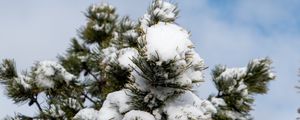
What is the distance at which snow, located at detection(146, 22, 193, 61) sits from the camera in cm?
383

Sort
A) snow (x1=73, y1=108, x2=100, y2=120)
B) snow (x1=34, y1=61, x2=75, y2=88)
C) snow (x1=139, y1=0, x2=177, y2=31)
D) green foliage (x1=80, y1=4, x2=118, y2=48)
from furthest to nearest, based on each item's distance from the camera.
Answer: green foliage (x1=80, y1=4, x2=118, y2=48) → snow (x1=34, y1=61, x2=75, y2=88) → snow (x1=73, y1=108, x2=100, y2=120) → snow (x1=139, y1=0, x2=177, y2=31)

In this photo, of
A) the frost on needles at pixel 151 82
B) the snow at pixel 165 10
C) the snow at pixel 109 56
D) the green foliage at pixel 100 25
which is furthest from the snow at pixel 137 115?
the green foliage at pixel 100 25

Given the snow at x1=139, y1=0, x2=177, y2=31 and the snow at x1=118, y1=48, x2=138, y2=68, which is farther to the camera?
the snow at x1=139, y1=0, x2=177, y2=31

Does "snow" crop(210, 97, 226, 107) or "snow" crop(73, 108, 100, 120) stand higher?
"snow" crop(210, 97, 226, 107)

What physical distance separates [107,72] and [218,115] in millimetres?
3027

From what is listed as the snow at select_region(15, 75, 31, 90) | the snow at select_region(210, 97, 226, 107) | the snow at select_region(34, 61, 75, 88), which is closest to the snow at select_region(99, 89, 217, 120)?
the snow at select_region(210, 97, 226, 107)

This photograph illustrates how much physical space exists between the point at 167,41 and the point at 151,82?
32 cm

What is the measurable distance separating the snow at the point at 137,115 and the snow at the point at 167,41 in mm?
397

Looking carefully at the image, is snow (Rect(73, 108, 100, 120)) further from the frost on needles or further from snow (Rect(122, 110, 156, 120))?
snow (Rect(122, 110, 156, 120))

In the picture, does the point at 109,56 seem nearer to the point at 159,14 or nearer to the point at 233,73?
the point at 159,14

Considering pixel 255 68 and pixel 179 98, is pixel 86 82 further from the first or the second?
pixel 179 98

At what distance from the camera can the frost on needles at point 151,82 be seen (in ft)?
12.9

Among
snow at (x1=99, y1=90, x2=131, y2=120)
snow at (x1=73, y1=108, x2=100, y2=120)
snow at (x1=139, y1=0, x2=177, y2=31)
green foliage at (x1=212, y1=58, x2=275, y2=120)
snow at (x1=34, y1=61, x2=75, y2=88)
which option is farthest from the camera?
snow at (x1=34, y1=61, x2=75, y2=88)

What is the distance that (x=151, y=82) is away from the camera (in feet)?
13.2
